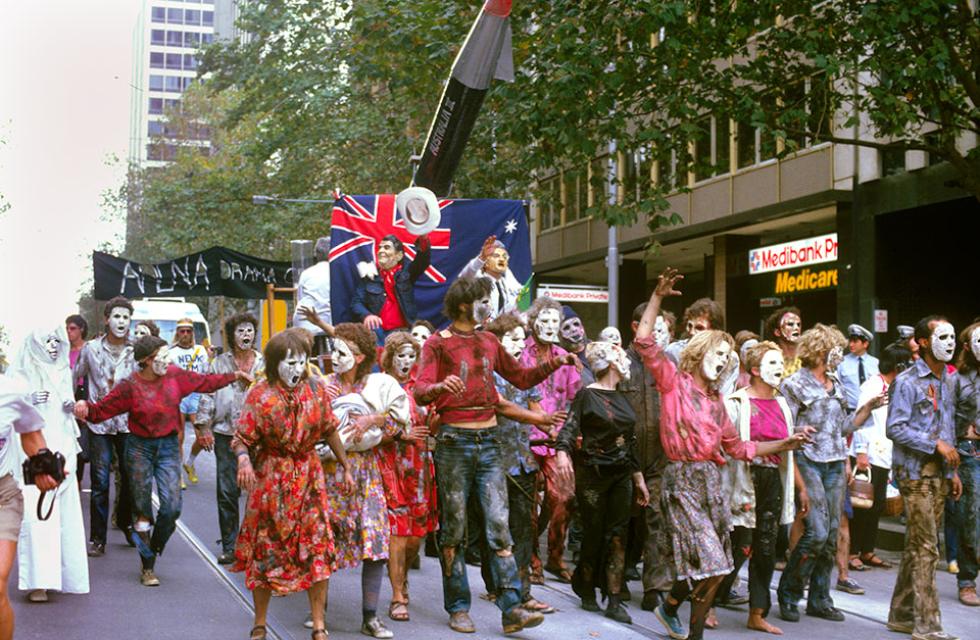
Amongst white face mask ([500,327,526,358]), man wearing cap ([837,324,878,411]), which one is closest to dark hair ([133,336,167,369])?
white face mask ([500,327,526,358])

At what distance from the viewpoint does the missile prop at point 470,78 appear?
11.4 m

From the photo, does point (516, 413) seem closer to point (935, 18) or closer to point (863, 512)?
point (863, 512)

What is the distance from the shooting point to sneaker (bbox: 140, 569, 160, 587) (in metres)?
9.29

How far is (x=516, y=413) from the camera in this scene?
25.7ft

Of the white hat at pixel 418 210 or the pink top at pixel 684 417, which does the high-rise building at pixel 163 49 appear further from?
the pink top at pixel 684 417

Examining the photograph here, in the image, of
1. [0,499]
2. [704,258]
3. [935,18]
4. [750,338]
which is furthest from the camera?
[704,258]

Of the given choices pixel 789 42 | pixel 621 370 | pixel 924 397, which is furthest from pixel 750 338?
pixel 789 42

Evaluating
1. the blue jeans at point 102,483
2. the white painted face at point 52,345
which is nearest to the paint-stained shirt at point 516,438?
the white painted face at point 52,345

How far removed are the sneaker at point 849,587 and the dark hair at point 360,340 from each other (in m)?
4.17

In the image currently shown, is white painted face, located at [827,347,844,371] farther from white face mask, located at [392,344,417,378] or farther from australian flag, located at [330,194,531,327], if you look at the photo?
australian flag, located at [330,194,531,327]

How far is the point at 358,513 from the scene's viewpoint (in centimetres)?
776

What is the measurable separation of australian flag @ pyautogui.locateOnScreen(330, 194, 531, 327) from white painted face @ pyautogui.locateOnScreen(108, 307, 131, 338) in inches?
72.4

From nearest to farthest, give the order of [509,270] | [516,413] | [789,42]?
[516,413] → [509,270] → [789,42]

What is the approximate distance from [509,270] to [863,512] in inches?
147
